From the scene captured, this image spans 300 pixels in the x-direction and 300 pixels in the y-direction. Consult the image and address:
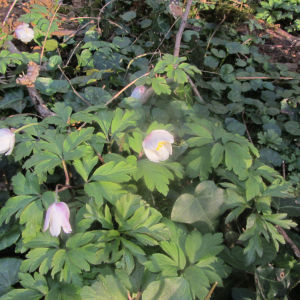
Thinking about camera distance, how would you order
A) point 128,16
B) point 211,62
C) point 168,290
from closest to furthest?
point 168,290, point 211,62, point 128,16

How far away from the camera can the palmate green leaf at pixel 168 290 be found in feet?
3.54

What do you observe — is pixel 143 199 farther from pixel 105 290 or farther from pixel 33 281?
pixel 33 281

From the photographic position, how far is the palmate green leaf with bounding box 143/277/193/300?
1079mm

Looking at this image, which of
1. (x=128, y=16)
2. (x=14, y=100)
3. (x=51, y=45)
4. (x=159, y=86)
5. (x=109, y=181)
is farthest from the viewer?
(x=128, y=16)

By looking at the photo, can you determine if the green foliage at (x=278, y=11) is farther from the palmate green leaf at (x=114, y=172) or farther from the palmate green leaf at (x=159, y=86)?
the palmate green leaf at (x=114, y=172)

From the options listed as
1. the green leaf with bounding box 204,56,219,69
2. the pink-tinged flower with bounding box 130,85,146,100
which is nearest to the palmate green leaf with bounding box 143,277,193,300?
the pink-tinged flower with bounding box 130,85,146,100

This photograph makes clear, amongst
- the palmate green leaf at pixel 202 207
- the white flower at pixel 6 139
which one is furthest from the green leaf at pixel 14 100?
the palmate green leaf at pixel 202 207

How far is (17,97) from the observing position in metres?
2.42

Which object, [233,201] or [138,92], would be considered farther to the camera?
[138,92]

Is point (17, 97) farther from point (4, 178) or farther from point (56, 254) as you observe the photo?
point (56, 254)

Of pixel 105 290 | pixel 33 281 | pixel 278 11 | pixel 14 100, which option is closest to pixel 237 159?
pixel 105 290

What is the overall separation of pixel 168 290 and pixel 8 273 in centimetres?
97

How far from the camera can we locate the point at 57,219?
1.17 meters

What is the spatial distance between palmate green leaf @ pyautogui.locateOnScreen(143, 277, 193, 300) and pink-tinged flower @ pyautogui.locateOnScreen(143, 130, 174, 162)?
2.14 ft
